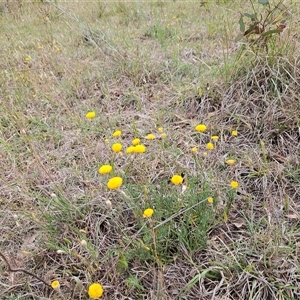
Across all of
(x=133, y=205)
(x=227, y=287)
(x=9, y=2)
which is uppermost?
(x=9, y=2)

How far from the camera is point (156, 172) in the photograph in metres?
1.52

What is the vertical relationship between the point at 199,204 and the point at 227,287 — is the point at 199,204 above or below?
above

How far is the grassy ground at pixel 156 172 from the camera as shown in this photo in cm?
110

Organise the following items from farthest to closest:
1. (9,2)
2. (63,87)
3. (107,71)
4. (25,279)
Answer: (9,2)
(107,71)
(63,87)
(25,279)

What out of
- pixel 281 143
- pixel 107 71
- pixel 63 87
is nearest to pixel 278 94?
pixel 281 143

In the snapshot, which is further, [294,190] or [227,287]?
[294,190]

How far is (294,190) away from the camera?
1371mm

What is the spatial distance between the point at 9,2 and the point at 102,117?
139 inches

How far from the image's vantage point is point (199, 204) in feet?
3.92

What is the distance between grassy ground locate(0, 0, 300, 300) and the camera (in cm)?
110

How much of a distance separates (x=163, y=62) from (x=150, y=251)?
1.82 metres

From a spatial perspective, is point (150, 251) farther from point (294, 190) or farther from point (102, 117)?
point (102, 117)

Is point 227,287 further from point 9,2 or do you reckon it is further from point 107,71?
point 9,2

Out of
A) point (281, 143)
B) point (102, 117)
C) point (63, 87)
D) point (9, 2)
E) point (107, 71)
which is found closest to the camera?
point (281, 143)
